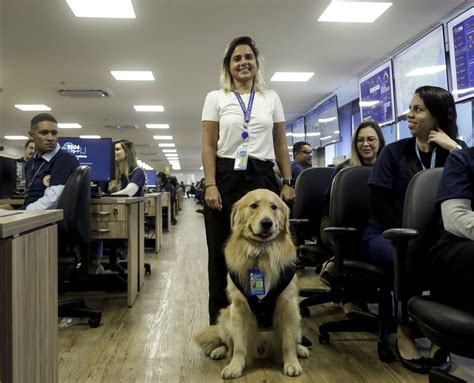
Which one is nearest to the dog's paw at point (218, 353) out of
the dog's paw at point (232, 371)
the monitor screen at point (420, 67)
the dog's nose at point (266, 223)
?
the dog's paw at point (232, 371)

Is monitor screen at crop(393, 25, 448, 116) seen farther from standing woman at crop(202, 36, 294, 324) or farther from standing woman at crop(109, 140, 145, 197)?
standing woman at crop(109, 140, 145, 197)

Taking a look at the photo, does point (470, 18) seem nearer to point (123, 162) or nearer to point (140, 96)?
point (123, 162)

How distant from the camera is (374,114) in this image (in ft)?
21.5

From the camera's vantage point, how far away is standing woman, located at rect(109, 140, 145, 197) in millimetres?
4137

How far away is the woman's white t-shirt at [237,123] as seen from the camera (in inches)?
87.7

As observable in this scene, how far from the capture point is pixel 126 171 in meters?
4.32

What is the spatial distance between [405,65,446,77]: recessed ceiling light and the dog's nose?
12.6 ft

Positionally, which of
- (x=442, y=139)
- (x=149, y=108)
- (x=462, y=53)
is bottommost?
A: (x=442, y=139)

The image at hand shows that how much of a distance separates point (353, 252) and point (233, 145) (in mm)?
907

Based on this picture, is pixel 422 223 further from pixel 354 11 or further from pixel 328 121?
pixel 328 121

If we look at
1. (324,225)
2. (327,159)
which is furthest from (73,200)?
(327,159)

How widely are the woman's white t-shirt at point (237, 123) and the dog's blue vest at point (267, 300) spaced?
2.13 feet

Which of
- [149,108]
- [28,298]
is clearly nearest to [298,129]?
[149,108]

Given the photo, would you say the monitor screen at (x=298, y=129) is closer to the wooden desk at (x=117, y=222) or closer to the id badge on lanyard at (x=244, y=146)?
the wooden desk at (x=117, y=222)
